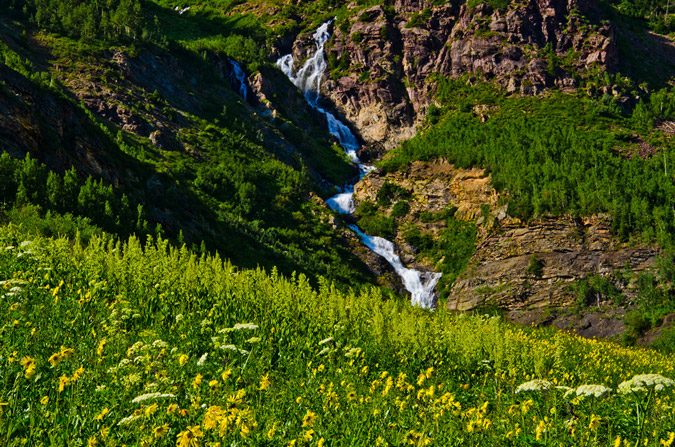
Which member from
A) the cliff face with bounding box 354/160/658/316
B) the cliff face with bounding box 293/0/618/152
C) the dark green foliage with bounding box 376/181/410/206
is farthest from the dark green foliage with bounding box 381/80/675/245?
the cliff face with bounding box 293/0/618/152

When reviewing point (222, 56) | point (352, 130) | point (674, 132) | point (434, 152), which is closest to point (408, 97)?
point (352, 130)

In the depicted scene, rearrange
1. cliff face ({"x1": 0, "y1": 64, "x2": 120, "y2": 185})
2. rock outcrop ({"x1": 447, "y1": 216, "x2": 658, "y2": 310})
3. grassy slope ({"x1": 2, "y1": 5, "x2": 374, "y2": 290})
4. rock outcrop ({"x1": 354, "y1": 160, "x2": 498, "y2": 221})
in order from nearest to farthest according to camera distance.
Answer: cliff face ({"x1": 0, "y1": 64, "x2": 120, "y2": 185})
grassy slope ({"x1": 2, "y1": 5, "x2": 374, "y2": 290})
rock outcrop ({"x1": 447, "y1": 216, "x2": 658, "y2": 310})
rock outcrop ({"x1": 354, "y1": 160, "x2": 498, "y2": 221})

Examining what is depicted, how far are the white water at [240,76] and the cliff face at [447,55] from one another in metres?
28.3

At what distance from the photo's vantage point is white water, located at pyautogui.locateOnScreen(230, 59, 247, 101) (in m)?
107

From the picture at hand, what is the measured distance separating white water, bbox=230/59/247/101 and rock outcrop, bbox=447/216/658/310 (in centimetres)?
7155

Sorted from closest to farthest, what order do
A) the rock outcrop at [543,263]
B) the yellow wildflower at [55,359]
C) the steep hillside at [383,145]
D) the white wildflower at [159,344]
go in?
the yellow wildflower at [55,359] → the white wildflower at [159,344] → the steep hillside at [383,145] → the rock outcrop at [543,263]

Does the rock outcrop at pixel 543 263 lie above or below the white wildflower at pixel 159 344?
below

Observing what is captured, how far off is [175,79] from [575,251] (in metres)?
78.3

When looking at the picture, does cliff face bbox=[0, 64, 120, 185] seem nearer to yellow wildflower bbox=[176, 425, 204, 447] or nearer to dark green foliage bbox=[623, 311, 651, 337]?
yellow wildflower bbox=[176, 425, 204, 447]

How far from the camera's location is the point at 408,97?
416 feet

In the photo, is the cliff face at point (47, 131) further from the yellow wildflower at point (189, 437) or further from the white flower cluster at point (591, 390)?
the white flower cluster at point (591, 390)

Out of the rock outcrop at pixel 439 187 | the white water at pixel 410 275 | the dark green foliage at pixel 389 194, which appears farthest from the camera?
the dark green foliage at pixel 389 194

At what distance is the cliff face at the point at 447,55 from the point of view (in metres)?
119

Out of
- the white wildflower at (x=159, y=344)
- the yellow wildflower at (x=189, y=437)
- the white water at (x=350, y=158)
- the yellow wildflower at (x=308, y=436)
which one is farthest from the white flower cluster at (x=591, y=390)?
the white water at (x=350, y=158)
